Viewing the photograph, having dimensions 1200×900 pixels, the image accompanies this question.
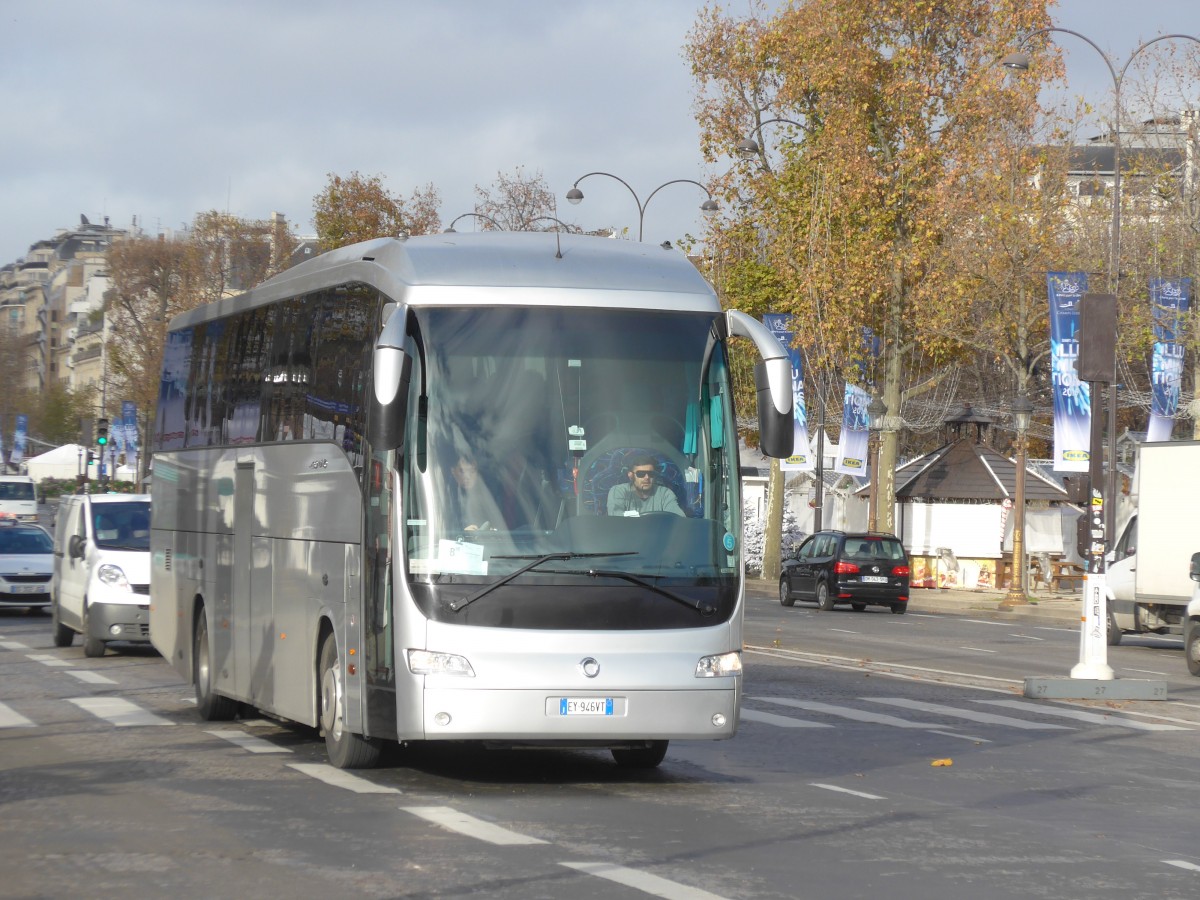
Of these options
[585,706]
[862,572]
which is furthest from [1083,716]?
[862,572]

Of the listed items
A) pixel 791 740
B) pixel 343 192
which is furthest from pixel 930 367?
pixel 791 740

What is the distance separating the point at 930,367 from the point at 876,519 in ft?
37.8

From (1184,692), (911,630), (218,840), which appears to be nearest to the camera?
(218,840)

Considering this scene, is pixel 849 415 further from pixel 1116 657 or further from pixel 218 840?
pixel 218 840

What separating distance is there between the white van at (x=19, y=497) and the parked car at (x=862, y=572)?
32978mm

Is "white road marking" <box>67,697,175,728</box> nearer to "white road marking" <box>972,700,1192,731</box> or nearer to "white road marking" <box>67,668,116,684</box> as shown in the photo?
"white road marking" <box>67,668,116,684</box>

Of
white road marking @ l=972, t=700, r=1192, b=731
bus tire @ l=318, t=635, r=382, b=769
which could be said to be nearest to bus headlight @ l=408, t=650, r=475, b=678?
bus tire @ l=318, t=635, r=382, b=769

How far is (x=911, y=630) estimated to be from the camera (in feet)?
112

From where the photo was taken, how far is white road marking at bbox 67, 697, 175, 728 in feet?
51.1

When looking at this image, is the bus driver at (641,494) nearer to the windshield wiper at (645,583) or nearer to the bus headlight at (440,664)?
the windshield wiper at (645,583)

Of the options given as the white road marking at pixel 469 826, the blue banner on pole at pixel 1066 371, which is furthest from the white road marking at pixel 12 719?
the blue banner on pole at pixel 1066 371

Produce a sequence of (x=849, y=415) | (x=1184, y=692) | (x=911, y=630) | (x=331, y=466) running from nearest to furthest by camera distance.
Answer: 1. (x=331, y=466)
2. (x=1184, y=692)
3. (x=911, y=630)
4. (x=849, y=415)

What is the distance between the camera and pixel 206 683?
15.7 m

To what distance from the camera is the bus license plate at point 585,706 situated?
1136cm
